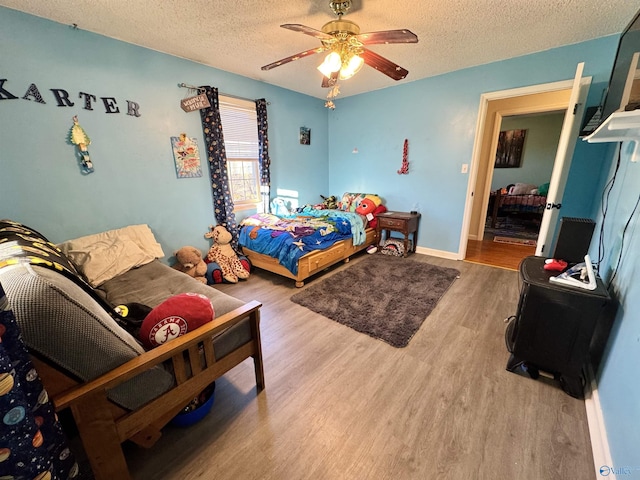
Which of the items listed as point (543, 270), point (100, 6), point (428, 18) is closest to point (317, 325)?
point (543, 270)

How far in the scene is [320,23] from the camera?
213 centimetres

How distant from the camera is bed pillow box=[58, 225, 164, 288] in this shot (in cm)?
201

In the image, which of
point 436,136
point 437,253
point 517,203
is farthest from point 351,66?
point 517,203

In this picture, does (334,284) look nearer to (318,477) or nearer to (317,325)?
(317,325)

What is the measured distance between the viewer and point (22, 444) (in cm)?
68

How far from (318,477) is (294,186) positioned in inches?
142

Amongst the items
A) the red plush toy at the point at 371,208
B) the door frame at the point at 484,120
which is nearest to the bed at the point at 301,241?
the red plush toy at the point at 371,208

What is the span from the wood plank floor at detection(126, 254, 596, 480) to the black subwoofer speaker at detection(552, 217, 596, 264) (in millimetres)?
742

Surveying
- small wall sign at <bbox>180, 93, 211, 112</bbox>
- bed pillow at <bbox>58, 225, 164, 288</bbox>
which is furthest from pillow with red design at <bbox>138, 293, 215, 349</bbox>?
small wall sign at <bbox>180, 93, 211, 112</bbox>

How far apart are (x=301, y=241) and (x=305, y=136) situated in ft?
7.10

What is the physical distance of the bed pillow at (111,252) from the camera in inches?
79.2

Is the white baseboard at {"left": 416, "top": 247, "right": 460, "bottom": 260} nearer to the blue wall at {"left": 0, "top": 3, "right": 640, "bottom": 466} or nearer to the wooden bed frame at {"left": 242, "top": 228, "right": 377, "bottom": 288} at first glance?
the blue wall at {"left": 0, "top": 3, "right": 640, "bottom": 466}

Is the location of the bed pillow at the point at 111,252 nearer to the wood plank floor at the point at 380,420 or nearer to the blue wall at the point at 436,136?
the wood plank floor at the point at 380,420

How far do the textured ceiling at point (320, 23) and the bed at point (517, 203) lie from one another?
3.42 metres
